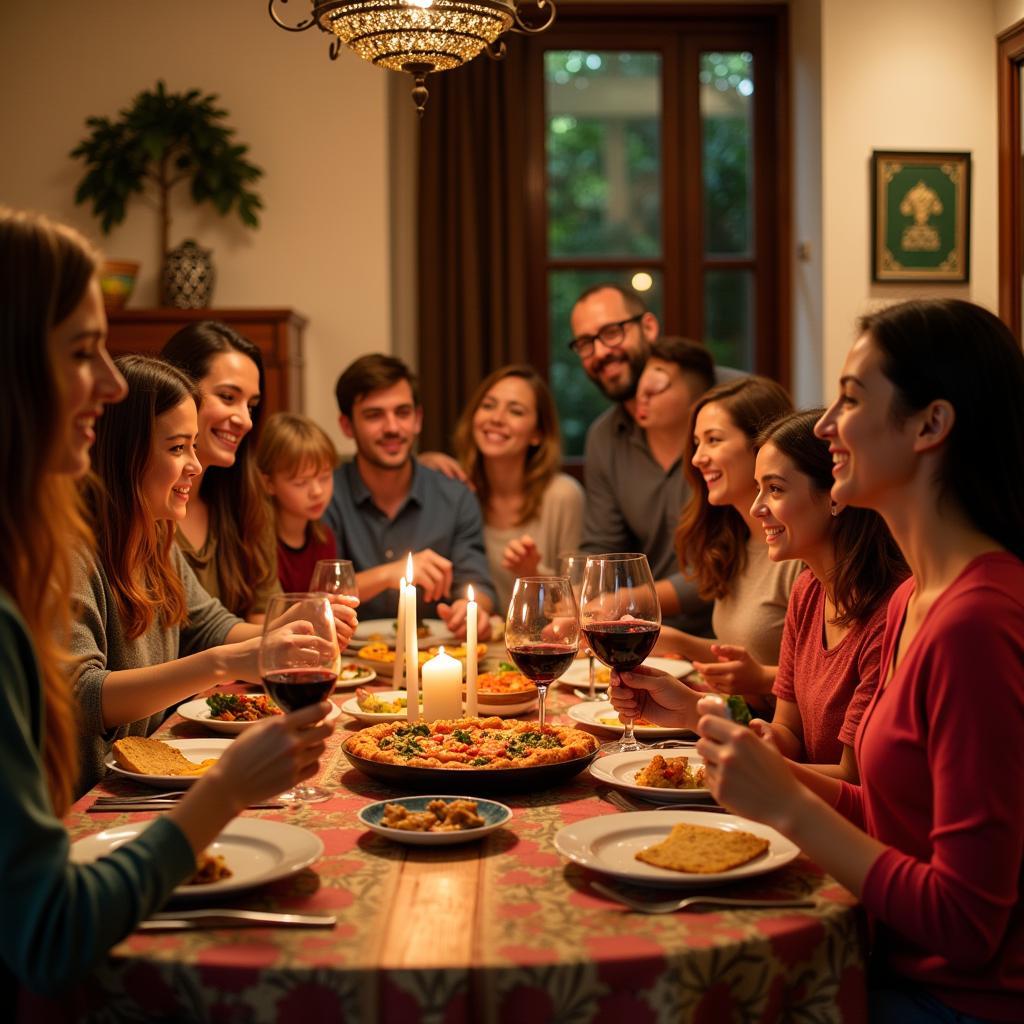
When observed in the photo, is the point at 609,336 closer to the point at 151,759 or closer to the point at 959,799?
the point at 151,759

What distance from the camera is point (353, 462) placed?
4117mm

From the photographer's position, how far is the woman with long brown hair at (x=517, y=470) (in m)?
4.14

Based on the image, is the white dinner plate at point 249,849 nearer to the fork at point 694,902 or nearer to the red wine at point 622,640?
the fork at point 694,902

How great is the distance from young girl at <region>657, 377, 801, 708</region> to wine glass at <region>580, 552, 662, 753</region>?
0.83 m

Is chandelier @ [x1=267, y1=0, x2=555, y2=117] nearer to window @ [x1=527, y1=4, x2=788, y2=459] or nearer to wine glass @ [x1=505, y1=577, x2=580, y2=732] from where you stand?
wine glass @ [x1=505, y1=577, x2=580, y2=732]

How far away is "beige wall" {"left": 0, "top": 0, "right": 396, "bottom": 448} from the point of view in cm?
493

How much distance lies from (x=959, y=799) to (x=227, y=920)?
0.76 m

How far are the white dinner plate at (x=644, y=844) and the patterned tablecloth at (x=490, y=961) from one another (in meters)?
0.03

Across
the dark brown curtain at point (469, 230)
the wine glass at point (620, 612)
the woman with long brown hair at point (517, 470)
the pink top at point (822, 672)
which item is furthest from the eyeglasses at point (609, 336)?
the wine glass at point (620, 612)

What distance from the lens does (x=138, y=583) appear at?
211 centimetres

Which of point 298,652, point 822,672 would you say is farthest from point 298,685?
point 822,672

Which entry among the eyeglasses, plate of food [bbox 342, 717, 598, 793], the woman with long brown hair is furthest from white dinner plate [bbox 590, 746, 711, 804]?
the eyeglasses

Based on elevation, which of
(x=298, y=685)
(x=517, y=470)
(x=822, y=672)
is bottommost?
(x=822, y=672)

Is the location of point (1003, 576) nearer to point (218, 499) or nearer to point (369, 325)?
point (218, 499)
